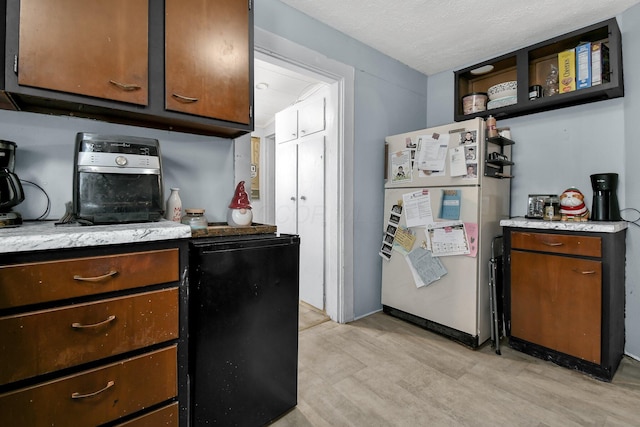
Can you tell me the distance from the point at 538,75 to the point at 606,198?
1.12 metres

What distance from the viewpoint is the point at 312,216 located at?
2.87m

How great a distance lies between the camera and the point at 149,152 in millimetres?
1300

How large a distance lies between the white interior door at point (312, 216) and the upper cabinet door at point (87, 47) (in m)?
1.66

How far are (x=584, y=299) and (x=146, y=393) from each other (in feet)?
7.62

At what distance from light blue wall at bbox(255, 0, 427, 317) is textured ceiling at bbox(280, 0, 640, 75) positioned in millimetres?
140

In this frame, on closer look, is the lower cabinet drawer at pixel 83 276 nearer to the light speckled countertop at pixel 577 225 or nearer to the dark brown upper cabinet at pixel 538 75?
the light speckled countertop at pixel 577 225

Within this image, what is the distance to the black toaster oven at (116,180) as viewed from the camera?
1172 mm

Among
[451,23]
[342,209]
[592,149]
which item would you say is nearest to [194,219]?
[342,209]

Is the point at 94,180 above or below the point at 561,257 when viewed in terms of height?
above

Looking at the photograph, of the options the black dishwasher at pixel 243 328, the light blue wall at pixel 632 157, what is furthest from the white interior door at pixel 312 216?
the light blue wall at pixel 632 157

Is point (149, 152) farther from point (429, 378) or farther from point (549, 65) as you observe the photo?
point (549, 65)

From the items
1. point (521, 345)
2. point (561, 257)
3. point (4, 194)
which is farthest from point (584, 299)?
point (4, 194)

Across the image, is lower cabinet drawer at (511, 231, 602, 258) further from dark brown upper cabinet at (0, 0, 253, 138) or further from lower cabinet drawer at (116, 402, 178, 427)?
lower cabinet drawer at (116, 402, 178, 427)

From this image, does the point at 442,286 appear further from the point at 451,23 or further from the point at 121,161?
the point at 121,161
